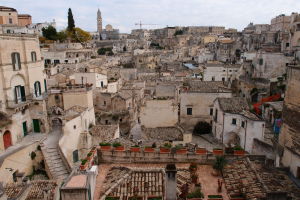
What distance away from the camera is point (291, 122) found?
1705 centimetres

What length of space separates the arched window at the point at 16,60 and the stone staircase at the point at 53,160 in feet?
24.4

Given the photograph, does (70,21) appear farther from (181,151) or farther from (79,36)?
(181,151)

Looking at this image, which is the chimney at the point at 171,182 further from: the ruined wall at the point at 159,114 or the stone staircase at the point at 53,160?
the ruined wall at the point at 159,114

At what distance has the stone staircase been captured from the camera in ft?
68.3

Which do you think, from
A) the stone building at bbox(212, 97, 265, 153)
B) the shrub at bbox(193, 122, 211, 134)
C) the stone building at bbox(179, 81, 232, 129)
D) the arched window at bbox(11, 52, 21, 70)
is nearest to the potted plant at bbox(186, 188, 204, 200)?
the stone building at bbox(212, 97, 265, 153)

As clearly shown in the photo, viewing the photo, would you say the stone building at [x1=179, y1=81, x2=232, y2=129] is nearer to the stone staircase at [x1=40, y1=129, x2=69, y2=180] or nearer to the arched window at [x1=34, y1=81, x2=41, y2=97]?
the stone staircase at [x1=40, y1=129, x2=69, y2=180]

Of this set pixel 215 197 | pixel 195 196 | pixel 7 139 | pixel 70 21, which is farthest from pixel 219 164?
pixel 70 21

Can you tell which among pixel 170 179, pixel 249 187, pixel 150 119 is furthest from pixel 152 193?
pixel 150 119

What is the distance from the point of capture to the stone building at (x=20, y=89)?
23750 millimetres

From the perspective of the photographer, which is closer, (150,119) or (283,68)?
(150,119)

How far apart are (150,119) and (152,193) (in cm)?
1875

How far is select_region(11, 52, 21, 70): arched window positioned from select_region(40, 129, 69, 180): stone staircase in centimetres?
745

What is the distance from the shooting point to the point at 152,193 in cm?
1067

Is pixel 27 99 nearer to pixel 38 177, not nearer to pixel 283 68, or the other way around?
pixel 38 177
